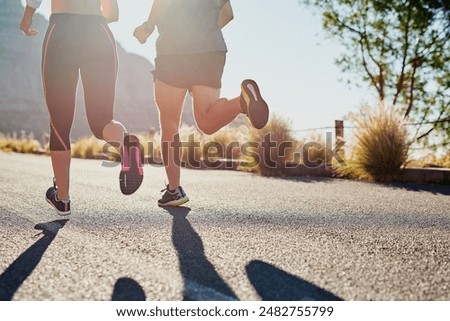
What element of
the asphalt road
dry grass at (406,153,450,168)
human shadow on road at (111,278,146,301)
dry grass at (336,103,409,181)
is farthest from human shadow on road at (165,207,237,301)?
dry grass at (406,153,450,168)

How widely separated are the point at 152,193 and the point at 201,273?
2694 millimetres

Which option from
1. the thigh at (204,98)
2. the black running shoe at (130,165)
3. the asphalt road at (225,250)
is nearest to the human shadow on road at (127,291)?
the asphalt road at (225,250)

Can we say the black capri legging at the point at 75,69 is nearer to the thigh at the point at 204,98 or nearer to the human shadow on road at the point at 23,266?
the thigh at the point at 204,98

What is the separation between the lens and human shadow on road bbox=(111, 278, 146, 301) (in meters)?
1.43

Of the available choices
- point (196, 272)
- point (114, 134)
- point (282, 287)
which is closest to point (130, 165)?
point (114, 134)

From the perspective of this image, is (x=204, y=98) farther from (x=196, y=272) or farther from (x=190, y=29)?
(x=196, y=272)

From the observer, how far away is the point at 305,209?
3350mm

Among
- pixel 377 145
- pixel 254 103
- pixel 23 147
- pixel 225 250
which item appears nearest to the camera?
pixel 225 250

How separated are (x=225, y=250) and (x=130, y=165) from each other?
86 centimetres

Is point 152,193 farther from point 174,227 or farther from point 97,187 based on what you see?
point 174,227

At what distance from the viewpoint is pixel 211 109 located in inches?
112

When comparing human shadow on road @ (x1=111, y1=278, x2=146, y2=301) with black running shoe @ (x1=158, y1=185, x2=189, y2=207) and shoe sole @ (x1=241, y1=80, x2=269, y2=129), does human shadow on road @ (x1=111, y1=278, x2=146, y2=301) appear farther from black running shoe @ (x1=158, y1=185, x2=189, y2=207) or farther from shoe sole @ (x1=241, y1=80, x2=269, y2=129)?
black running shoe @ (x1=158, y1=185, x2=189, y2=207)
